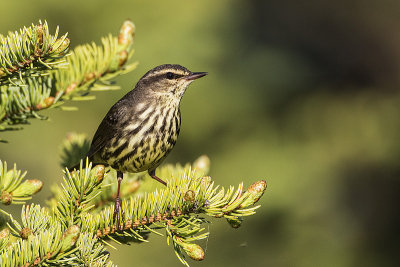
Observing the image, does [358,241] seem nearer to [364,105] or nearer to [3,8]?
[364,105]

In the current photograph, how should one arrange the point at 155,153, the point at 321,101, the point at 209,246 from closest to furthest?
the point at 155,153 → the point at 209,246 → the point at 321,101

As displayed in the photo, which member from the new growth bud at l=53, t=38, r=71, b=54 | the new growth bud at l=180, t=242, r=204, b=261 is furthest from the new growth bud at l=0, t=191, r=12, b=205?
the new growth bud at l=180, t=242, r=204, b=261

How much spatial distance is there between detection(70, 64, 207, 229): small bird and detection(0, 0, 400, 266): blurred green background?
156 cm

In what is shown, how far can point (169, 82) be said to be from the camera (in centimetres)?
516

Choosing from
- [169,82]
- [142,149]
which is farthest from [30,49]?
[169,82]

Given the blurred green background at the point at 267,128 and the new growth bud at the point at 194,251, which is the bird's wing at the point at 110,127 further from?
the new growth bud at the point at 194,251

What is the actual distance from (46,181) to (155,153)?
312 centimetres

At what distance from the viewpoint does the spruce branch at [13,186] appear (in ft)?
9.79

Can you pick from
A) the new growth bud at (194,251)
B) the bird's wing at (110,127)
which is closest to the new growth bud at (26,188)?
the new growth bud at (194,251)

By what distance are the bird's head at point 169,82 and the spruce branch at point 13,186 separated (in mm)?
2183

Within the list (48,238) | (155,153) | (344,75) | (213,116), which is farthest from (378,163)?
(48,238)

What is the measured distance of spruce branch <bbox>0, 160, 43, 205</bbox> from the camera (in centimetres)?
298

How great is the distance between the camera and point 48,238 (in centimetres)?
248

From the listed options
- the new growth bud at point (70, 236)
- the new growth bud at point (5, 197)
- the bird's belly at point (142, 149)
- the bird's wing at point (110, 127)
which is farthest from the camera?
the bird's wing at point (110, 127)
